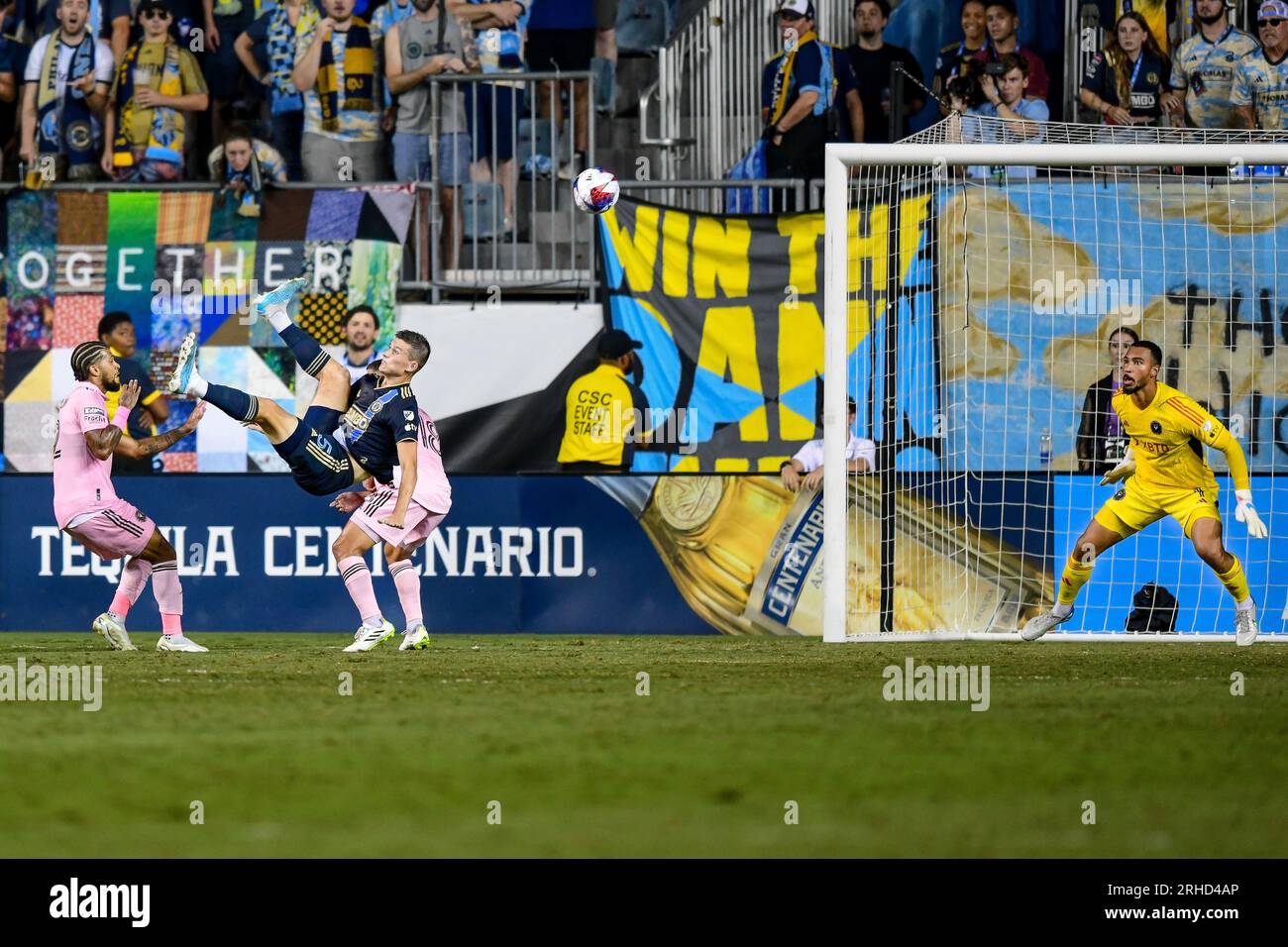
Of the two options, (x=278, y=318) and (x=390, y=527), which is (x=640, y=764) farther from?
(x=278, y=318)

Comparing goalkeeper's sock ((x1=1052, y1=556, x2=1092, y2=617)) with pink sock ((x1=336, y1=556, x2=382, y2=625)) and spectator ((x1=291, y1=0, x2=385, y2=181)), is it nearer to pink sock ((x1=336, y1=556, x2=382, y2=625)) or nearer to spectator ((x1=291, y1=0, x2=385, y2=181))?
pink sock ((x1=336, y1=556, x2=382, y2=625))

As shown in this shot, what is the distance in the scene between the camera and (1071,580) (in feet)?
42.8

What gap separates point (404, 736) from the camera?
25.0ft

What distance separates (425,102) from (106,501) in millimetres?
5682

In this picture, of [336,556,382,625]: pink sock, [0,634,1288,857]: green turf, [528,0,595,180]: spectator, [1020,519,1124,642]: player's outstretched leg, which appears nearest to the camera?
[0,634,1288,857]: green turf

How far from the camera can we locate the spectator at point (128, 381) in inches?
639

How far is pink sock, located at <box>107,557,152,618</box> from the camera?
12875 millimetres

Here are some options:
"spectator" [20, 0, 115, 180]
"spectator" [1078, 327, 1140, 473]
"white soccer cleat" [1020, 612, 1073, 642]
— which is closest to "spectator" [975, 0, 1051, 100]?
"spectator" [1078, 327, 1140, 473]

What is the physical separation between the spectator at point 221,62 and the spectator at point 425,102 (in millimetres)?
1640

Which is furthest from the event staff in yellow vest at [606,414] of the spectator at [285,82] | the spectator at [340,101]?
the spectator at [285,82]

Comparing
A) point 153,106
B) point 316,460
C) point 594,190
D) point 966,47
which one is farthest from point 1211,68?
Result: point 153,106

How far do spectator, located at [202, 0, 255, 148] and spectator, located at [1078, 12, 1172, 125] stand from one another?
7533mm
